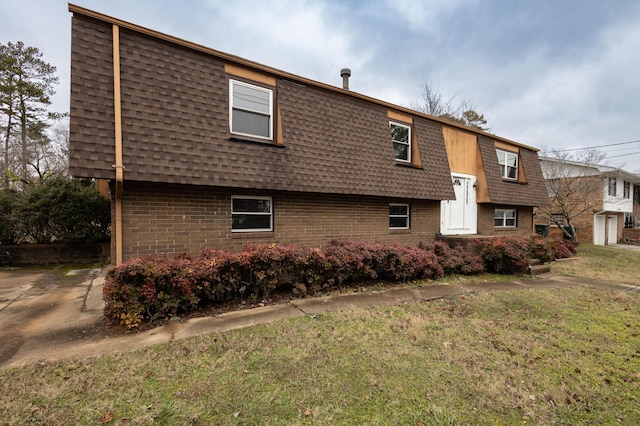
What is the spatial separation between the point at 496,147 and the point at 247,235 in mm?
11826

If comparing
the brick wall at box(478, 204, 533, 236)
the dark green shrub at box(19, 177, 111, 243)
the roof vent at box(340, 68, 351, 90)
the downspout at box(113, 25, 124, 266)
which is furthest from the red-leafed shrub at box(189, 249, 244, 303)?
the brick wall at box(478, 204, 533, 236)

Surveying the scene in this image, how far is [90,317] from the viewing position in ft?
15.4

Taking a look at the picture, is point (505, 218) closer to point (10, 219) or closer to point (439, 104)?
point (439, 104)

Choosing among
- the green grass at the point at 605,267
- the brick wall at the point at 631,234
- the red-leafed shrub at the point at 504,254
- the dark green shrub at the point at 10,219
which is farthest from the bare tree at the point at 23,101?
the brick wall at the point at 631,234

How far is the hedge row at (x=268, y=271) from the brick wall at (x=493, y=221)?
2979mm

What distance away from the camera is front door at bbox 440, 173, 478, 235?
11.1m

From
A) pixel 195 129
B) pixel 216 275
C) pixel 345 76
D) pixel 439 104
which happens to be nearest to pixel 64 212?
pixel 195 129

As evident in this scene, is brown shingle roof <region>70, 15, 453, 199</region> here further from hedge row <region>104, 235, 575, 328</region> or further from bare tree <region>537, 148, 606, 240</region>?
bare tree <region>537, 148, 606, 240</region>

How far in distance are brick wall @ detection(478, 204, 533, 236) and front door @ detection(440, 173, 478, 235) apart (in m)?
0.29

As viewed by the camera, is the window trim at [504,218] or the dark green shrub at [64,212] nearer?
the dark green shrub at [64,212]

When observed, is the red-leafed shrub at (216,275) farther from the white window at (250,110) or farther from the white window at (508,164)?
the white window at (508,164)

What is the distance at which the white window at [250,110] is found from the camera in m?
6.72

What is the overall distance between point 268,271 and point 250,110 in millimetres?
3927

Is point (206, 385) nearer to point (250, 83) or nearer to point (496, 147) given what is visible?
point (250, 83)
